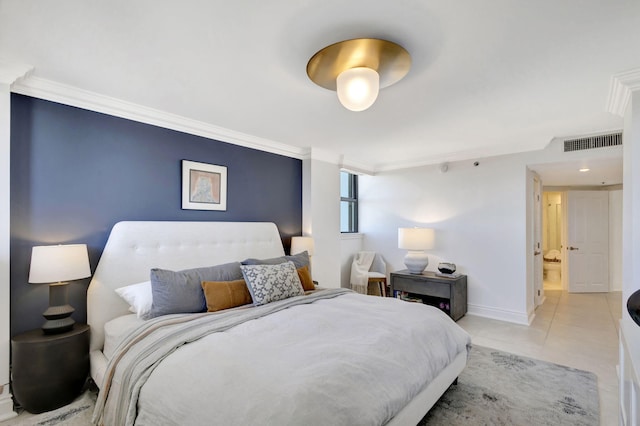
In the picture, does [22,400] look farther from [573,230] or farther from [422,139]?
[573,230]

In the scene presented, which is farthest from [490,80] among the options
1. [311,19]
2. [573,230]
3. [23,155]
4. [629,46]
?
[573,230]

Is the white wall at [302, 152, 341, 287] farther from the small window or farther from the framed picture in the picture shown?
the framed picture

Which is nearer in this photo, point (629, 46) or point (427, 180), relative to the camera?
point (629, 46)

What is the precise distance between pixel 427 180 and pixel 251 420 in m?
4.50

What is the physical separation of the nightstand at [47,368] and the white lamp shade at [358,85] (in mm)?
2526

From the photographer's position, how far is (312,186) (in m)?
4.27

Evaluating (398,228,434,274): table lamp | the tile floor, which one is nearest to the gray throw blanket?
the tile floor

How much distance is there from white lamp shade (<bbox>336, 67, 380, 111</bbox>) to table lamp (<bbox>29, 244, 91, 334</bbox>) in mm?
2234

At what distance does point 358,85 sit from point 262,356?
1653mm

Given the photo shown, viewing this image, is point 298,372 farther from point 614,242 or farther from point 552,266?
point 552,266

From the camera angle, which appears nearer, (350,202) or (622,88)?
(622,88)

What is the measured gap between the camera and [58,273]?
2135 millimetres

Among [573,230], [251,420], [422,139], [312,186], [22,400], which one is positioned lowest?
[22,400]

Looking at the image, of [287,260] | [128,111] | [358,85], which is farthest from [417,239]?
[128,111]
